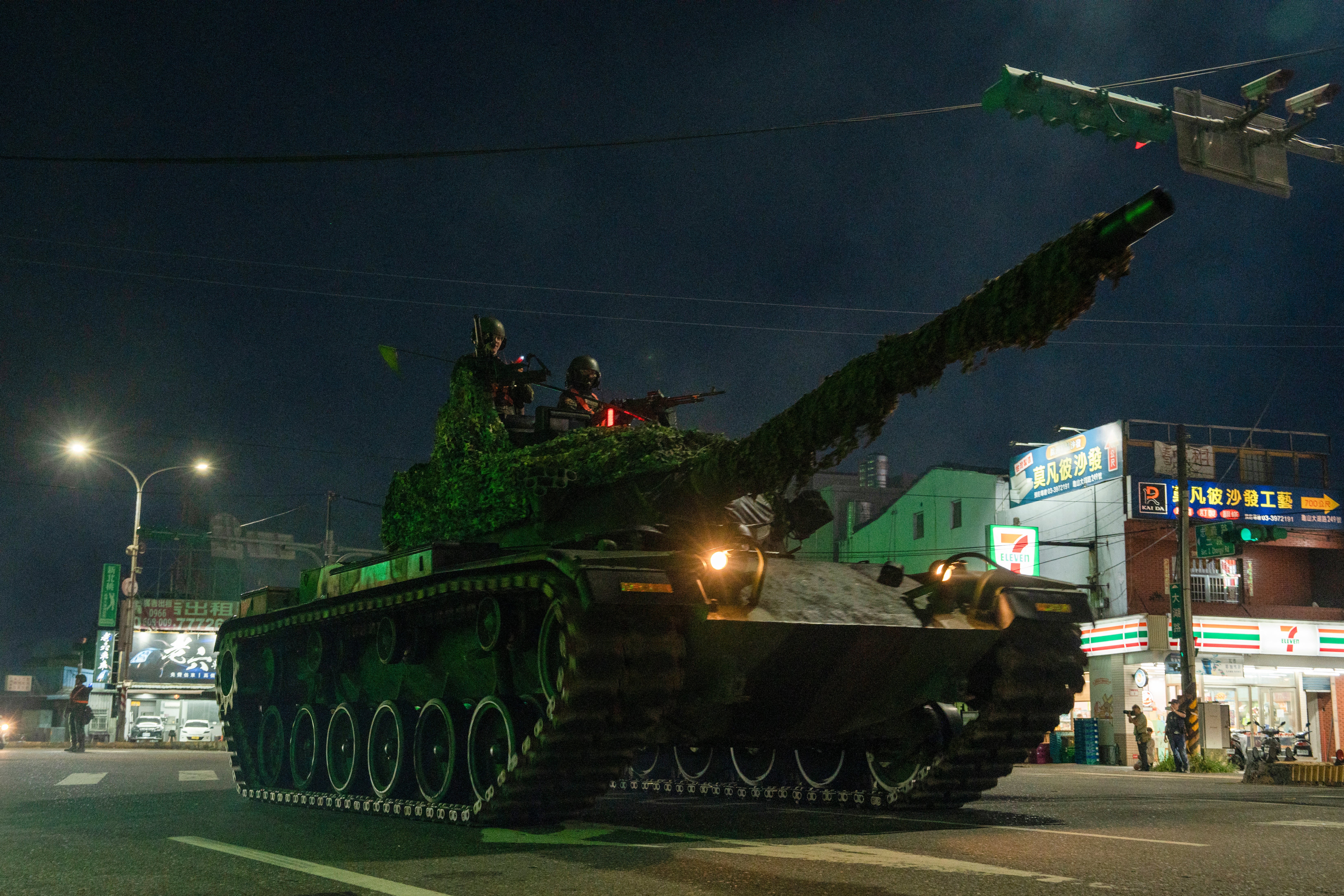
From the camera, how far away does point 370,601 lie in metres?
11.4

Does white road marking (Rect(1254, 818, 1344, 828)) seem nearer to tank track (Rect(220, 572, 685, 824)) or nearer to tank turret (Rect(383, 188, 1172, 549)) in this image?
tank turret (Rect(383, 188, 1172, 549))

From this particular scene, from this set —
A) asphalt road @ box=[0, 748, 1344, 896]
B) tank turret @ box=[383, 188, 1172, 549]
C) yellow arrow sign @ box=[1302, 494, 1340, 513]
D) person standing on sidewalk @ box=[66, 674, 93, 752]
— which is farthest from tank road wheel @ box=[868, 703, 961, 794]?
yellow arrow sign @ box=[1302, 494, 1340, 513]

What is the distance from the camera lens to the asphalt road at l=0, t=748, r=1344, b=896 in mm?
6512

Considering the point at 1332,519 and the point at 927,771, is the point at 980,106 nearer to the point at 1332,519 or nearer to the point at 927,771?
the point at 927,771

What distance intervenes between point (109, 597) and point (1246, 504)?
44.2 m

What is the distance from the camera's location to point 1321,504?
35.9 meters

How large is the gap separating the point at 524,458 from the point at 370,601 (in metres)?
2.21

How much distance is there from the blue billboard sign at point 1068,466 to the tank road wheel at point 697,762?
24.6 m

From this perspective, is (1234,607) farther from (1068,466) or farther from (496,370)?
(496,370)

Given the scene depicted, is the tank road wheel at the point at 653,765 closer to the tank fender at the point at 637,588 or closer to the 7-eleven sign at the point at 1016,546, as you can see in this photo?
the tank fender at the point at 637,588

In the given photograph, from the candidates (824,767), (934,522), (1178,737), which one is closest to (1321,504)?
(1178,737)

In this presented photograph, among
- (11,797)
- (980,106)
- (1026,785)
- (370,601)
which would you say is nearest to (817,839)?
(370,601)

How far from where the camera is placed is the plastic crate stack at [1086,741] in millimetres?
34219

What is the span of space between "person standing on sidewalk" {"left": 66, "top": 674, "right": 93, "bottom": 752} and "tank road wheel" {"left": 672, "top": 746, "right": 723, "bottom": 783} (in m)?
19.8
